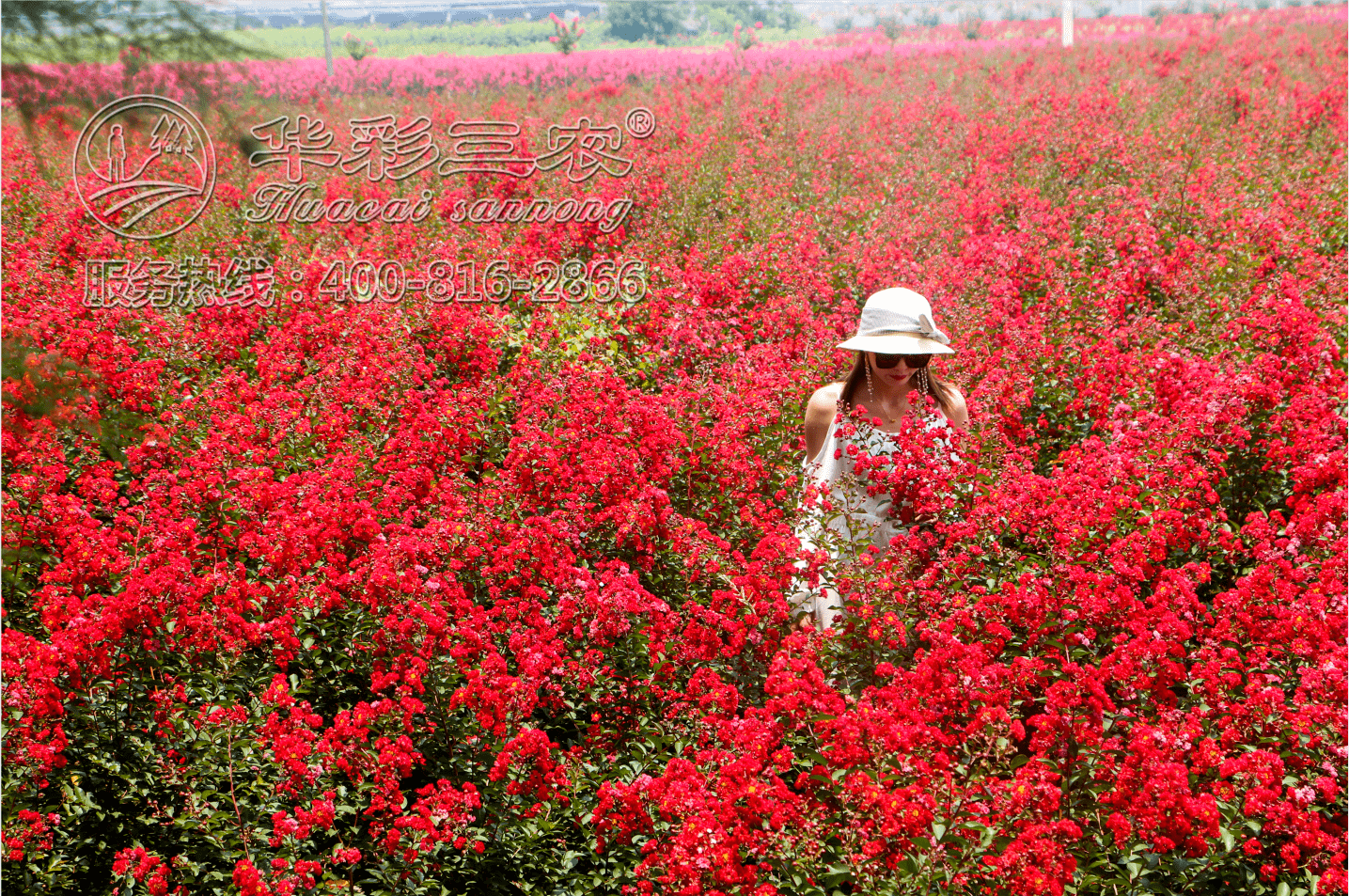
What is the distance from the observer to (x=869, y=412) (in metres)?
3.76

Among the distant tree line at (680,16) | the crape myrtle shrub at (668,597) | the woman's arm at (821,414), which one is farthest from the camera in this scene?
the distant tree line at (680,16)

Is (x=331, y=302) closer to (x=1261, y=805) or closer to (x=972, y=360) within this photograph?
(x=972, y=360)

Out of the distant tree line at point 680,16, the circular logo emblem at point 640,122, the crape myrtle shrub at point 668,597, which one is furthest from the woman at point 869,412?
the distant tree line at point 680,16

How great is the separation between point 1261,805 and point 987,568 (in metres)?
1.20

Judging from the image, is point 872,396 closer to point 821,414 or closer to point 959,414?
point 821,414

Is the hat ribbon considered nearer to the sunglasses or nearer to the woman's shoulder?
the sunglasses

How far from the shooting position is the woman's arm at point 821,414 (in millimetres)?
3831

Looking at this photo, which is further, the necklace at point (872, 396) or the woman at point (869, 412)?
the necklace at point (872, 396)

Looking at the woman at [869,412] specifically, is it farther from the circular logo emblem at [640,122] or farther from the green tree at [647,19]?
the green tree at [647,19]

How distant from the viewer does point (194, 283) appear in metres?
6.50

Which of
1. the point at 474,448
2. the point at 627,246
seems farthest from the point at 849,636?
the point at 627,246

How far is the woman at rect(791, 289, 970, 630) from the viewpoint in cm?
331

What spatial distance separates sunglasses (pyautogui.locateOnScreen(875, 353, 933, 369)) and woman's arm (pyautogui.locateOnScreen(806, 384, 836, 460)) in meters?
0.22

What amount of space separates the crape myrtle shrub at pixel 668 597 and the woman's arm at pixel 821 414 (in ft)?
0.94
